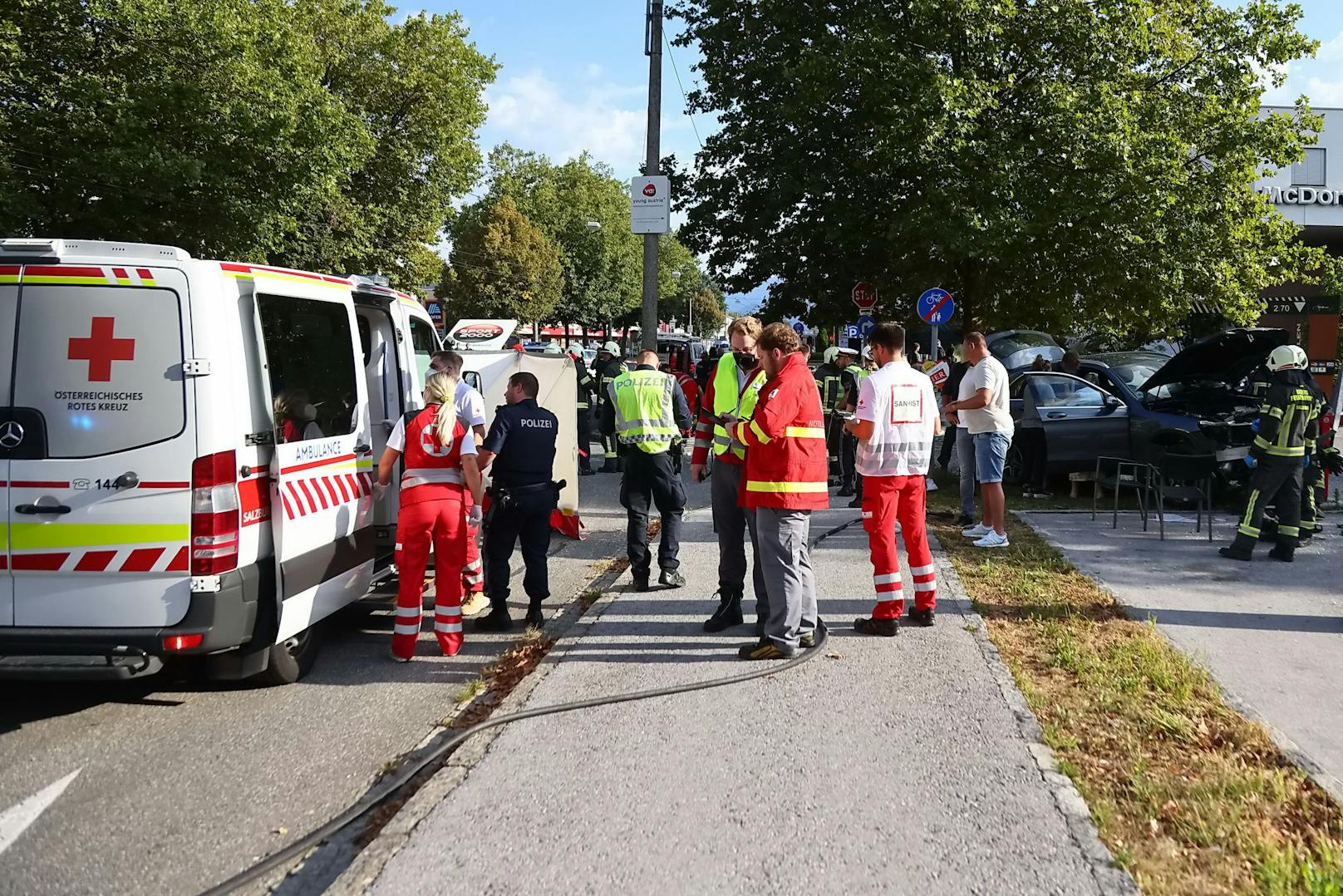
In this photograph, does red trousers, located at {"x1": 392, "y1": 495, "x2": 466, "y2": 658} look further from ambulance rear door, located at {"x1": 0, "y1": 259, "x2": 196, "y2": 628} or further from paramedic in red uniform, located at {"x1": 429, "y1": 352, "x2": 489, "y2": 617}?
ambulance rear door, located at {"x1": 0, "y1": 259, "x2": 196, "y2": 628}

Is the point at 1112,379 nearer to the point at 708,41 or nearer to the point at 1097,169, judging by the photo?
the point at 1097,169

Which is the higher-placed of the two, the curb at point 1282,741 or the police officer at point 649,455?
the police officer at point 649,455

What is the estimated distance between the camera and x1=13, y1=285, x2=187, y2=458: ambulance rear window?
169 inches

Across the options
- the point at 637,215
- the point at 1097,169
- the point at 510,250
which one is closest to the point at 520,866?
the point at 637,215

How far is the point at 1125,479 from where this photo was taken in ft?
31.9

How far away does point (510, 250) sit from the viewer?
53938mm

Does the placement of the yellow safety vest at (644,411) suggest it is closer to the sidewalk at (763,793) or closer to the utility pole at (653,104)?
the sidewalk at (763,793)

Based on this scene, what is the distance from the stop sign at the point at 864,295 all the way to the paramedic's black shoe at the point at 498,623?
13508 mm

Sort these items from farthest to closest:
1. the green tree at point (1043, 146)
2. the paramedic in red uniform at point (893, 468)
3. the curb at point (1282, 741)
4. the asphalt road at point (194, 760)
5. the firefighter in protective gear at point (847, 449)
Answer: the green tree at point (1043, 146), the firefighter in protective gear at point (847, 449), the paramedic in red uniform at point (893, 468), the curb at point (1282, 741), the asphalt road at point (194, 760)

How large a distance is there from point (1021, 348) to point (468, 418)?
679 inches

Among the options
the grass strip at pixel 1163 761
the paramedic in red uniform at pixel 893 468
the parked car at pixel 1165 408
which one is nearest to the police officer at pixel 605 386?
the parked car at pixel 1165 408

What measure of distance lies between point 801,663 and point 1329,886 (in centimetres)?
269

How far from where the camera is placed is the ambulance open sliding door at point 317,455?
15.8ft

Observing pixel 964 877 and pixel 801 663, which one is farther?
pixel 801 663
